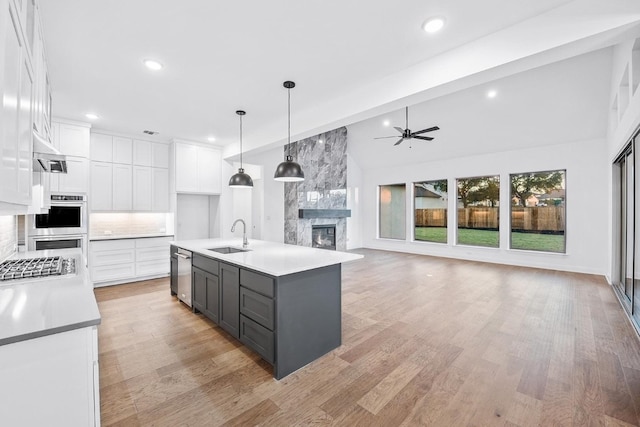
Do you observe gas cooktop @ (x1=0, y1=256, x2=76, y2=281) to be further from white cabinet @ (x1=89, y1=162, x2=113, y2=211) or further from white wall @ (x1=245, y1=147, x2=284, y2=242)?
white wall @ (x1=245, y1=147, x2=284, y2=242)

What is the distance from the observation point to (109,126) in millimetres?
4859

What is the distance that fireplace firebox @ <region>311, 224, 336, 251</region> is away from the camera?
830cm

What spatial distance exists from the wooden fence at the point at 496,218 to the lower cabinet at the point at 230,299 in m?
6.68

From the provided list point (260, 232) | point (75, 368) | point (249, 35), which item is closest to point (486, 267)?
point (260, 232)

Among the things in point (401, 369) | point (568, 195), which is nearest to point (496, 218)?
point (568, 195)

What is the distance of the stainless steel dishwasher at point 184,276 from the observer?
150 inches

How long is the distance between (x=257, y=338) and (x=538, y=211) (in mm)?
7052

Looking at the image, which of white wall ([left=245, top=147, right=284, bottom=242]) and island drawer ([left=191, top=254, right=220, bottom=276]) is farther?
white wall ([left=245, top=147, right=284, bottom=242])

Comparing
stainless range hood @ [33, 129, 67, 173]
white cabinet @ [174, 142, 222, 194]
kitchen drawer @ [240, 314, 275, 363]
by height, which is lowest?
kitchen drawer @ [240, 314, 275, 363]

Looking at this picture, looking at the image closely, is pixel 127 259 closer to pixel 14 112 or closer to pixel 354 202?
pixel 14 112

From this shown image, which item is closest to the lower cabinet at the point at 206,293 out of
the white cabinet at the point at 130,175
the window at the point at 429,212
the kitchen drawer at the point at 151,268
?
the kitchen drawer at the point at 151,268

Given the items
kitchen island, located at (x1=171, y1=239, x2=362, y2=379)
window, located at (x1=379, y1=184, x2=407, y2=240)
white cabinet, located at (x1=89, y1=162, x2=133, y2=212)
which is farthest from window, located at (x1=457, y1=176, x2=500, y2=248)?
white cabinet, located at (x1=89, y1=162, x2=133, y2=212)

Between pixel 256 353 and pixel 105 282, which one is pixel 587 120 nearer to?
pixel 256 353

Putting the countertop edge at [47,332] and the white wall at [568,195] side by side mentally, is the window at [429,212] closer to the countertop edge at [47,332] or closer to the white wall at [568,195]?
the white wall at [568,195]
